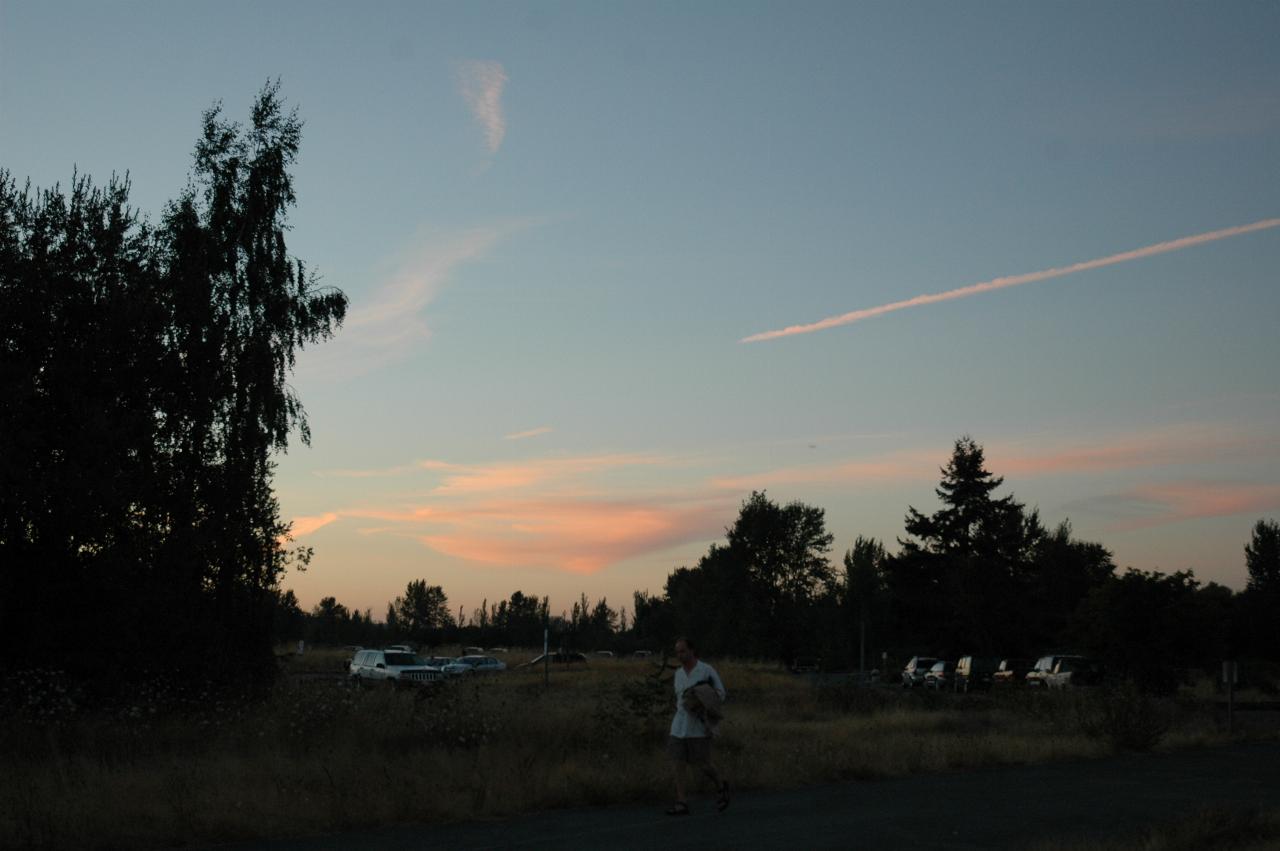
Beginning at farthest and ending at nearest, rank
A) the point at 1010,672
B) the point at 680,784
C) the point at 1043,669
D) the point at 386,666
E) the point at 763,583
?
the point at 763,583 → the point at 1010,672 → the point at 386,666 → the point at 1043,669 → the point at 680,784

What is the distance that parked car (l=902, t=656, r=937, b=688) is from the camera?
202ft

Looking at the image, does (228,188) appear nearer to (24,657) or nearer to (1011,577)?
(24,657)

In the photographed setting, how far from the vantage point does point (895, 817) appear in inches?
572

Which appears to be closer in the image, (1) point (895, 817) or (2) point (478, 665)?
(1) point (895, 817)

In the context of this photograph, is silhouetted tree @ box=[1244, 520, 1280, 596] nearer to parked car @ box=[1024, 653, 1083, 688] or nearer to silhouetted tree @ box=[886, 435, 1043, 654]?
silhouetted tree @ box=[886, 435, 1043, 654]

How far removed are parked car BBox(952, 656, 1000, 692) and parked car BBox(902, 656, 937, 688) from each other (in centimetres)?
419

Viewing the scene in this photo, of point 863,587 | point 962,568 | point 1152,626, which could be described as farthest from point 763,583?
point 1152,626

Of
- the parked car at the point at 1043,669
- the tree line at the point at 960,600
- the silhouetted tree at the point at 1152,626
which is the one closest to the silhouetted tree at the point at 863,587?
the tree line at the point at 960,600

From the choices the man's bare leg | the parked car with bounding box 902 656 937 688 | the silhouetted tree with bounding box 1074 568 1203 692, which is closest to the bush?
the silhouetted tree with bounding box 1074 568 1203 692

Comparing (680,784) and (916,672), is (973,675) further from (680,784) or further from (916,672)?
(680,784)

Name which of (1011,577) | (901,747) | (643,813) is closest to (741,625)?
(1011,577)

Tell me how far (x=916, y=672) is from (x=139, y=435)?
4600cm

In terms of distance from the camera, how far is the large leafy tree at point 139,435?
23.8 meters

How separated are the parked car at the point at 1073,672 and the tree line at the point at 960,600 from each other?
84 cm
